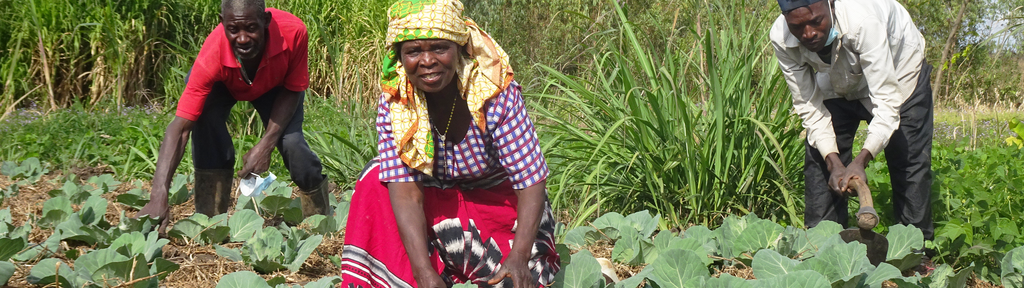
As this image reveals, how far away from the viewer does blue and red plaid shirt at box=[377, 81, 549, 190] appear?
207 cm

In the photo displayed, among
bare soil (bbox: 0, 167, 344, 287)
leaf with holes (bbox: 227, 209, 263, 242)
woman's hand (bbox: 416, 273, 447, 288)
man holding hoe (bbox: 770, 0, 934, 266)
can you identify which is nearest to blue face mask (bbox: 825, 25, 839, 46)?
man holding hoe (bbox: 770, 0, 934, 266)

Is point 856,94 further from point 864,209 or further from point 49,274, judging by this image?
point 49,274

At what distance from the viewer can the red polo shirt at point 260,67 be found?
9.72ft

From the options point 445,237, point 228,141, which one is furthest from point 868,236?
→ point 228,141

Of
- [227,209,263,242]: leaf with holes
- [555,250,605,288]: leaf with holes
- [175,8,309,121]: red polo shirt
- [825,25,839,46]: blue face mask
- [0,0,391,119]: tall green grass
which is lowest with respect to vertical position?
[0,0,391,119]: tall green grass

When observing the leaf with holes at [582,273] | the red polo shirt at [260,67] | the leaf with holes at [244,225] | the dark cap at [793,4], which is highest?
the dark cap at [793,4]

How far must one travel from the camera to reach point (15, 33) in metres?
6.32

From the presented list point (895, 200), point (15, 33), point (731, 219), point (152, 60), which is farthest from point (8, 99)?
point (895, 200)

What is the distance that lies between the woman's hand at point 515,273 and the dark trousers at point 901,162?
1527 mm

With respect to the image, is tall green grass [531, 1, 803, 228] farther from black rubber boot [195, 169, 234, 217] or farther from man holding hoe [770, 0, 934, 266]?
black rubber boot [195, 169, 234, 217]

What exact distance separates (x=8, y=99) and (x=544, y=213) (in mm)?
5677

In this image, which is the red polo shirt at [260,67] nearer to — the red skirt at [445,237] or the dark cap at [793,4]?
the red skirt at [445,237]

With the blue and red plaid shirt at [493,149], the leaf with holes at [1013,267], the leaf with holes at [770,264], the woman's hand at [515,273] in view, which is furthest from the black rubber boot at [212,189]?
the leaf with holes at [1013,267]

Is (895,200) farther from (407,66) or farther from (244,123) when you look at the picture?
(244,123)
